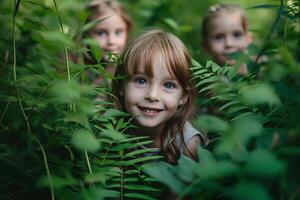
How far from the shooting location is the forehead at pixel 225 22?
3.90 meters

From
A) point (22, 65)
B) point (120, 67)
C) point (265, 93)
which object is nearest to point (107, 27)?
point (22, 65)

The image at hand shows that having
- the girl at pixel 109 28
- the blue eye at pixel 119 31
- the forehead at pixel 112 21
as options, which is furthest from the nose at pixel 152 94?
the blue eye at pixel 119 31

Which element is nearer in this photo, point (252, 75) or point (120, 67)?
point (252, 75)

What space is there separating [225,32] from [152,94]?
6.87 feet

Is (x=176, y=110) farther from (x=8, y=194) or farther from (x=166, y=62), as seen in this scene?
(x=8, y=194)

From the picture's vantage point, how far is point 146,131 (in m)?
2.31

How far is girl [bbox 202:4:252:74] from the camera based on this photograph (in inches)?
152

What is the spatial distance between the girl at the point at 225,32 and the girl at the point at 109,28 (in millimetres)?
913

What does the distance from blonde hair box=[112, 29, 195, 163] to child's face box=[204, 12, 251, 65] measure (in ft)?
5.44

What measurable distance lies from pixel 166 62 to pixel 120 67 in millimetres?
323

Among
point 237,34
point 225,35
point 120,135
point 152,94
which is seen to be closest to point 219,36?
point 225,35

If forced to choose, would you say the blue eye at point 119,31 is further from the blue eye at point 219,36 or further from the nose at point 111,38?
the blue eye at point 219,36

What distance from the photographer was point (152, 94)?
2057mm

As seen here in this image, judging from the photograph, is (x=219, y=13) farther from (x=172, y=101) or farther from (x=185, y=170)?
(x=185, y=170)
